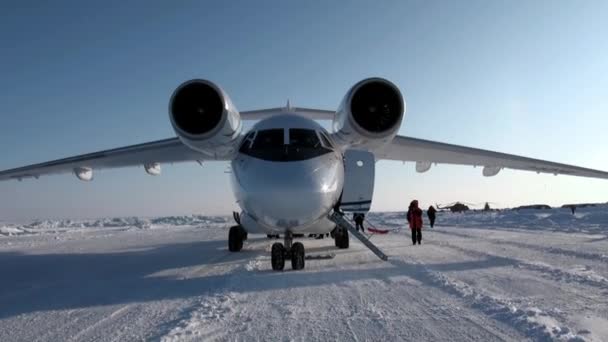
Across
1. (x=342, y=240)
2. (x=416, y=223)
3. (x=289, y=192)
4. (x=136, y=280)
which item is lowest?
(x=136, y=280)

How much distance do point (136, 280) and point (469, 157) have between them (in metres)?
9.01

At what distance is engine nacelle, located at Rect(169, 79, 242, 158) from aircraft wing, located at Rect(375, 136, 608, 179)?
14.9 feet

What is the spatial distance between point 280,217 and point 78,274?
11.7 feet

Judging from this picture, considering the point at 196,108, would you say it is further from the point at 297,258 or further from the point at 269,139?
the point at 297,258

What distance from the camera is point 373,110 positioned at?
7.93m

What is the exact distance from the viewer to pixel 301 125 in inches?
277

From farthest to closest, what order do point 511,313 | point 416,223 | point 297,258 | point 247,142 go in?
point 416,223 → point 247,142 → point 297,258 → point 511,313

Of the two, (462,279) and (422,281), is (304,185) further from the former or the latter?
(462,279)

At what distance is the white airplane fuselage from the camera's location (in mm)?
5891

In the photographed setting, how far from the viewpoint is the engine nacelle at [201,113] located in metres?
7.23

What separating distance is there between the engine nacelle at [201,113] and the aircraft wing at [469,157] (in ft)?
14.9

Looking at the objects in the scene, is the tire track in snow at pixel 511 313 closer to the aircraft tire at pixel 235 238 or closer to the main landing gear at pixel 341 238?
the main landing gear at pixel 341 238

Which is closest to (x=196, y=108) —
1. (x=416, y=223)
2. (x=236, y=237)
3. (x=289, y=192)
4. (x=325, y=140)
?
(x=325, y=140)

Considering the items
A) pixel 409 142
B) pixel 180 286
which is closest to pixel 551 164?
pixel 409 142
